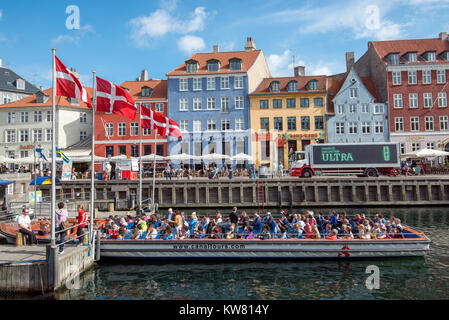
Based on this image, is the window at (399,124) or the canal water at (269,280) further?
the window at (399,124)

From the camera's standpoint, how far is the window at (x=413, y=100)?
4394 centimetres

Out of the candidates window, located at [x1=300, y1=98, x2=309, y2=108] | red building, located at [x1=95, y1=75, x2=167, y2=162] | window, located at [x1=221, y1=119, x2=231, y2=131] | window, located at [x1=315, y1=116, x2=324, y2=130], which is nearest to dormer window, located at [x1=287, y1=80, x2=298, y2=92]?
window, located at [x1=300, y1=98, x2=309, y2=108]

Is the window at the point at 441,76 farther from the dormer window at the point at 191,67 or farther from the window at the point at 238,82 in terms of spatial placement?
the dormer window at the point at 191,67

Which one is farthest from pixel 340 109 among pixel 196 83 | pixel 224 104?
pixel 196 83

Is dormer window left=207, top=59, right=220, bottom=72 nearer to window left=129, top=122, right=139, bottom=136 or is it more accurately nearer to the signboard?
window left=129, top=122, right=139, bottom=136

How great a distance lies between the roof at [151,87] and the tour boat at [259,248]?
34.4 m

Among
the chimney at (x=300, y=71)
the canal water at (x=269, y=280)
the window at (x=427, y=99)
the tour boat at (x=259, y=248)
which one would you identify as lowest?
the canal water at (x=269, y=280)

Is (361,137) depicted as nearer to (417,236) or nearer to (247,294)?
(417,236)

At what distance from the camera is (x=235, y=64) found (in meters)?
46.5

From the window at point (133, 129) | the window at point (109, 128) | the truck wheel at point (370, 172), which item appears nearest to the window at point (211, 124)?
the window at point (133, 129)

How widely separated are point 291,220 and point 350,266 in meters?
3.46

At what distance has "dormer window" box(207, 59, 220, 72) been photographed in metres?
46.6

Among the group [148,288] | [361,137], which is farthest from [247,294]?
[361,137]

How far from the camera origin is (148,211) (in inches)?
973
